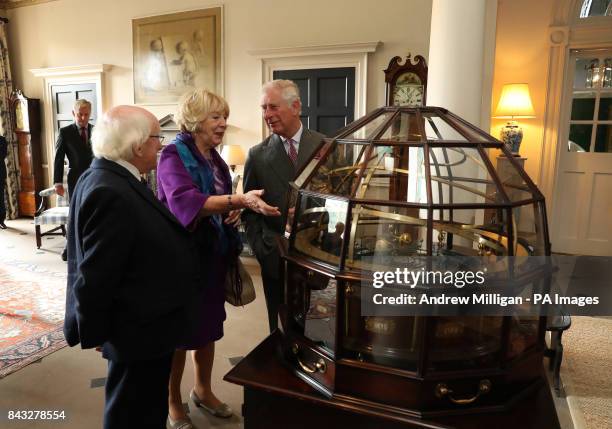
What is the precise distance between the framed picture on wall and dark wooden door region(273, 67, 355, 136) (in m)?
1.23

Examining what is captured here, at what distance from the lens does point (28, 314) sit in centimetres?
353

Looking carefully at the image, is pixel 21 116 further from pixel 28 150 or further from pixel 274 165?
pixel 274 165

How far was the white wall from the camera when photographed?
4.99 m

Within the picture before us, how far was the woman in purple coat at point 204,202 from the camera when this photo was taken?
5.71 ft

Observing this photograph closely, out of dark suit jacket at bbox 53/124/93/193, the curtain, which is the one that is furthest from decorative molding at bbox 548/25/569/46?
the curtain

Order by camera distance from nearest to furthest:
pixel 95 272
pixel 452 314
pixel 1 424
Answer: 1. pixel 452 314
2. pixel 95 272
3. pixel 1 424

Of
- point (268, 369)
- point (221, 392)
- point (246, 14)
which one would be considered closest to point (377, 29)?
point (246, 14)

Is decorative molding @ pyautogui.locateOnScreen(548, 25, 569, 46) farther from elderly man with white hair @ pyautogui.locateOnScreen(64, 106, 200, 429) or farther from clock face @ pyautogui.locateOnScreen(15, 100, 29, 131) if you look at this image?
clock face @ pyautogui.locateOnScreen(15, 100, 29, 131)

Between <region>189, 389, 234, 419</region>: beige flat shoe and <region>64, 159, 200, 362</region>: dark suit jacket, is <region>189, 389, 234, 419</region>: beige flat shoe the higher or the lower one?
the lower one

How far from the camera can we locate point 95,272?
4.34ft

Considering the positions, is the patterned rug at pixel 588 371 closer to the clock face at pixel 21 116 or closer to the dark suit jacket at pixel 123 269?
the dark suit jacket at pixel 123 269

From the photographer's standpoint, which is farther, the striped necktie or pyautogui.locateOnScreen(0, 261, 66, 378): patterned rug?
pyautogui.locateOnScreen(0, 261, 66, 378): patterned rug

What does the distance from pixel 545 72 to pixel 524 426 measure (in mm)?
5000

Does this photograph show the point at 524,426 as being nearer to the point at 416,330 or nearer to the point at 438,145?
the point at 416,330
